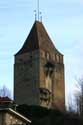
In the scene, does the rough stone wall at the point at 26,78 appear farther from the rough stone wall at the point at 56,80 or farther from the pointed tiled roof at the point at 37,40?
the pointed tiled roof at the point at 37,40

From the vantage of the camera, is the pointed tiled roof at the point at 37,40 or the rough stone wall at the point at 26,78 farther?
the pointed tiled roof at the point at 37,40

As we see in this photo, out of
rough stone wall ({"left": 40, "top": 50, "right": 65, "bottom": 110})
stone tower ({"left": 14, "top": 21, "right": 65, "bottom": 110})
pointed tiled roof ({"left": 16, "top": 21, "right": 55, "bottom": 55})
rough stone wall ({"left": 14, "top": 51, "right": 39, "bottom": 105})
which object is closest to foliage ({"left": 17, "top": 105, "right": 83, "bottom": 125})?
stone tower ({"left": 14, "top": 21, "right": 65, "bottom": 110})

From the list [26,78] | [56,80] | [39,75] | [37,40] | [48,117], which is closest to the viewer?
[48,117]

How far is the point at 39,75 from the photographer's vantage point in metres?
93.0

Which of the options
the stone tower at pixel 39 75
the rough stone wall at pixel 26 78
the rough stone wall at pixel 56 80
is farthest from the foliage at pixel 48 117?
the rough stone wall at pixel 56 80

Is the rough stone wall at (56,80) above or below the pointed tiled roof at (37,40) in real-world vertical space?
below

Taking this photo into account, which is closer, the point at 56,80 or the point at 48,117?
the point at 48,117

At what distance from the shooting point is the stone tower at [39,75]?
9275 cm

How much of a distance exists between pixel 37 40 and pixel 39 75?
29.9ft

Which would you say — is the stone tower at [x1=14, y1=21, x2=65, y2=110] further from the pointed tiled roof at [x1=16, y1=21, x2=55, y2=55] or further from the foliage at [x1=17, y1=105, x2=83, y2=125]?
the foliage at [x1=17, y1=105, x2=83, y2=125]

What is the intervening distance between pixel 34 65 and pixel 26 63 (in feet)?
7.06

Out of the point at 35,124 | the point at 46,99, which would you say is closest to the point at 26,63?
the point at 46,99

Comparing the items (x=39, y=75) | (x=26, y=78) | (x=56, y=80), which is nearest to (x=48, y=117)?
(x=39, y=75)

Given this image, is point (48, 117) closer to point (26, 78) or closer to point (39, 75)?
point (39, 75)
